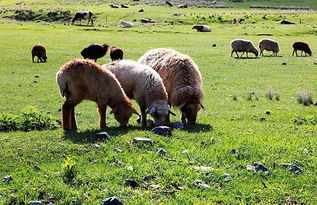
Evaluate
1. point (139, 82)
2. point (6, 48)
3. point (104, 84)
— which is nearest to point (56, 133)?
point (104, 84)

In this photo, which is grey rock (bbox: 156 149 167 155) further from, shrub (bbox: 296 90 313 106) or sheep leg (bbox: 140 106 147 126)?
shrub (bbox: 296 90 313 106)

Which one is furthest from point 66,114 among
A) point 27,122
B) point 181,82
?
point 181,82

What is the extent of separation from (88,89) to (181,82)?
3241mm

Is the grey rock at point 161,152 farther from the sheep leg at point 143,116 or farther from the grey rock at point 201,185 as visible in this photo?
the sheep leg at point 143,116

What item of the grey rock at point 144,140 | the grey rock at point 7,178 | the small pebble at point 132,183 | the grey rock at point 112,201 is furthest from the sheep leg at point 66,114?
the grey rock at point 112,201

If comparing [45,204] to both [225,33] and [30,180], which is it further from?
[225,33]

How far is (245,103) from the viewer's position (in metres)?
20.0

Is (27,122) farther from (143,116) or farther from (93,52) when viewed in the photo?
(93,52)

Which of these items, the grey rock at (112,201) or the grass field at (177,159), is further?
the grass field at (177,159)

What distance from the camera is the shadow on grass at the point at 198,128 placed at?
1219 centimetres

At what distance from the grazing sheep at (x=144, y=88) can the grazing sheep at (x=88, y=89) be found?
2.74 ft

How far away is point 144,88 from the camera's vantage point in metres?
13.8

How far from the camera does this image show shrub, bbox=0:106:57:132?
481 inches

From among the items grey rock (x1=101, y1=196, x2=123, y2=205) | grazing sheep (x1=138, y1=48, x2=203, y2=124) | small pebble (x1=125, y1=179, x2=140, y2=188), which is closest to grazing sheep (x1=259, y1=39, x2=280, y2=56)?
grazing sheep (x1=138, y1=48, x2=203, y2=124)
